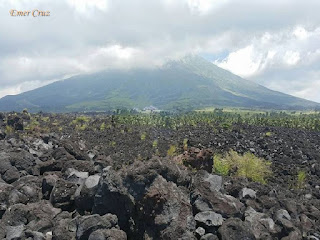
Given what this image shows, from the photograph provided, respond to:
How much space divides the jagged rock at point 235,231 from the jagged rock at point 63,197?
6.18m

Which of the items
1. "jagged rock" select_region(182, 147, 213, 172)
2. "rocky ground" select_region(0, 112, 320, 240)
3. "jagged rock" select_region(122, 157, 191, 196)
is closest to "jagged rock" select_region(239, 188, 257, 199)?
"rocky ground" select_region(0, 112, 320, 240)

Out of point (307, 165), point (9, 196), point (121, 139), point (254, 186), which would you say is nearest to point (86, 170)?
point (9, 196)

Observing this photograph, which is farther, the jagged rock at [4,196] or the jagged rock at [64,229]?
A: the jagged rock at [4,196]

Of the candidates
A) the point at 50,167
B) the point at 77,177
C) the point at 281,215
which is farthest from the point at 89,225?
the point at 50,167

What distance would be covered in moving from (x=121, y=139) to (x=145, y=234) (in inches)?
1359

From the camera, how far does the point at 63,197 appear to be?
42.9 feet

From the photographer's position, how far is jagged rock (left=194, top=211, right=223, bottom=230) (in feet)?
35.1

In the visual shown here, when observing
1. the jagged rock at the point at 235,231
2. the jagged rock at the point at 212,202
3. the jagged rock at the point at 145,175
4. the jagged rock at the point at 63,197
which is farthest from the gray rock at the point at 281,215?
the jagged rock at the point at 63,197

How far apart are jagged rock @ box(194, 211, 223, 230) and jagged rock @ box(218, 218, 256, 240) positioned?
0.97 ft

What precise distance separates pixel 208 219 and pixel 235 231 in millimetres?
1012

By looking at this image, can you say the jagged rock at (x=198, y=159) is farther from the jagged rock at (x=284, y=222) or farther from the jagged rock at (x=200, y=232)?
the jagged rock at (x=200, y=232)

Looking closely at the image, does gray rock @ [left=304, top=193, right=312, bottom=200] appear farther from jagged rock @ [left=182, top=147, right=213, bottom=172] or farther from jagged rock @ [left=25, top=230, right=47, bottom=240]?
jagged rock @ [left=25, top=230, right=47, bottom=240]

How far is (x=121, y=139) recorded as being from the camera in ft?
148

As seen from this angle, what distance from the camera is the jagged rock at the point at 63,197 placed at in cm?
1299
